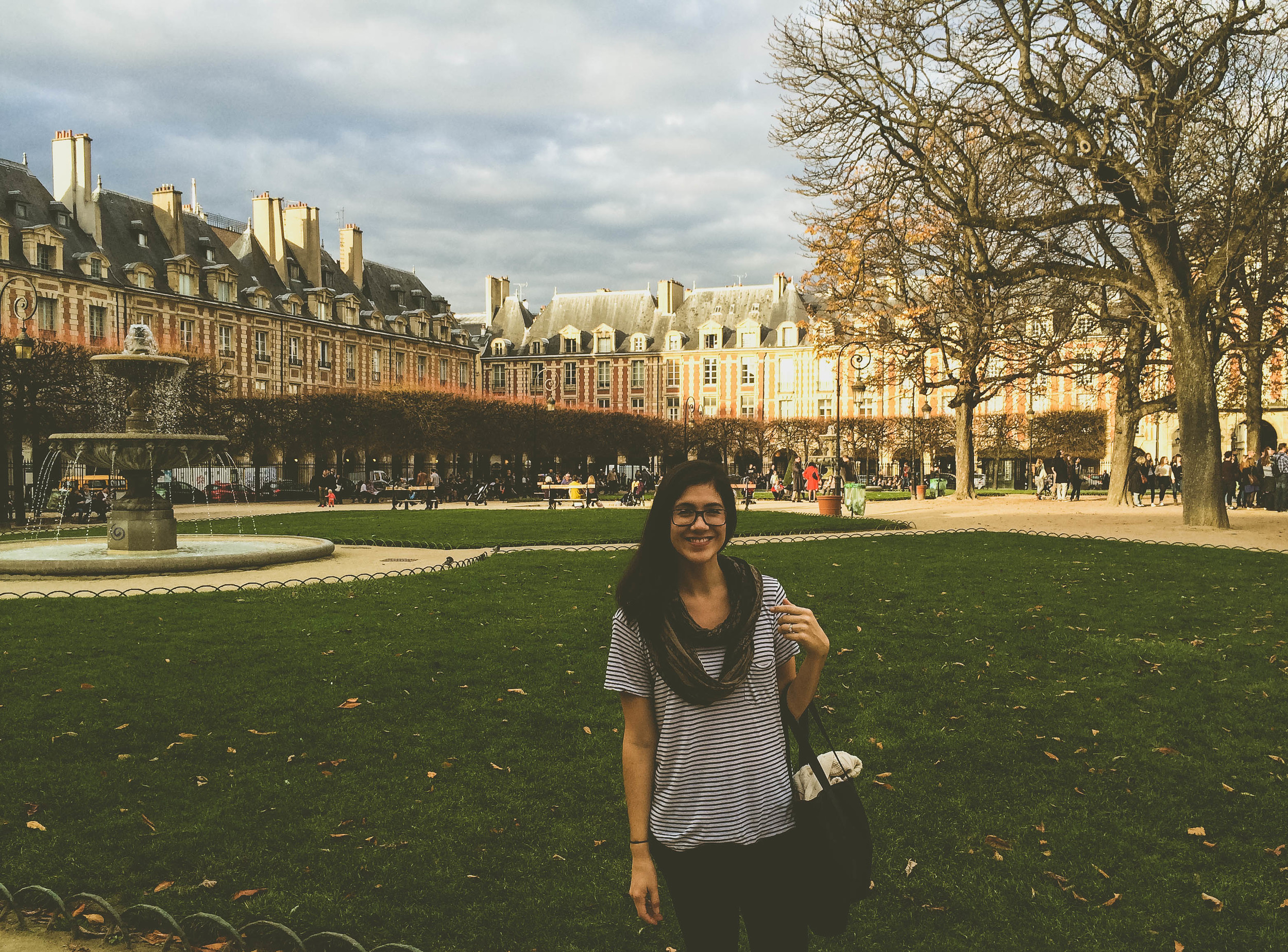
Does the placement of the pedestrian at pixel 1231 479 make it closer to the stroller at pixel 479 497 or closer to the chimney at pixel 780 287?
the stroller at pixel 479 497

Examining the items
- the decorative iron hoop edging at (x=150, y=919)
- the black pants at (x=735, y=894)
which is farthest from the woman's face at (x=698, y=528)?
the decorative iron hoop edging at (x=150, y=919)

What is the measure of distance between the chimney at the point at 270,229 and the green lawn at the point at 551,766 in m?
46.7

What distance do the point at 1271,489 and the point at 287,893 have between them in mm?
26739

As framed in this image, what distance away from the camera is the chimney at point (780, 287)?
66.4 m

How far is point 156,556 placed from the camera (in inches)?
475

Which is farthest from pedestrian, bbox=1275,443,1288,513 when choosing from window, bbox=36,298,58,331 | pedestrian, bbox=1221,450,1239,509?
window, bbox=36,298,58,331

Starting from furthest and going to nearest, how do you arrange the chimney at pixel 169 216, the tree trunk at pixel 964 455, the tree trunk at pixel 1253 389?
the chimney at pixel 169 216, the tree trunk at pixel 964 455, the tree trunk at pixel 1253 389

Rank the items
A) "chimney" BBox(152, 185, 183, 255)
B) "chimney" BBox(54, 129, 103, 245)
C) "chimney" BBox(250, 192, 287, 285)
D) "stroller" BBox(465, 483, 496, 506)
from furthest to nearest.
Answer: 1. "chimney" BBox(250, 192, 287, 285)
2. "chimney" BBox(152, 185, 183, 255)
3. "chimney" BBox(54, 129, 103, 245)
4. "stroller" BBox(465, 483, 496, 506)

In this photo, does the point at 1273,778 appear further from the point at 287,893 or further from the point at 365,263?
the point at 365,263

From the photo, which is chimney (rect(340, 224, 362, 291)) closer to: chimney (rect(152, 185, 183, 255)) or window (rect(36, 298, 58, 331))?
chimney (rect(152, 185, 183, 255))

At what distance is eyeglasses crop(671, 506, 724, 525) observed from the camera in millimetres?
2465

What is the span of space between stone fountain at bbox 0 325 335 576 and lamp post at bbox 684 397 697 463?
3065 cm

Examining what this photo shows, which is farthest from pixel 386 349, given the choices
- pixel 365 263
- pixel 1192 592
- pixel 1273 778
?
pixel 1273 778

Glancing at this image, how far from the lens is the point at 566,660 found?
7008 millimetres
